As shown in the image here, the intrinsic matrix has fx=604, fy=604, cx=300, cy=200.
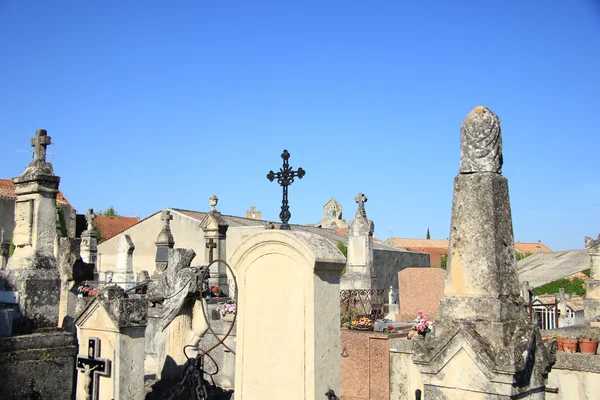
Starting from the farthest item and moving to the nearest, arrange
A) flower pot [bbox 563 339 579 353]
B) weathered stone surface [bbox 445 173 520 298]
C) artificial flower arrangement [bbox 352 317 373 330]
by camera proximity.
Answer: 1. artificial flower arrangement [bbox 352 317 373 330]
2. flower pot [bbox 563 339 579 353]
3. weathered stone surface [bbox 445 173 520 298]

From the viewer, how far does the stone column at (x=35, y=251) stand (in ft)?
22.9

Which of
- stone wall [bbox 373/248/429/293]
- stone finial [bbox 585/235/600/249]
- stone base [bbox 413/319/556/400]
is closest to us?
stone base [bbox 413/319/556/400]

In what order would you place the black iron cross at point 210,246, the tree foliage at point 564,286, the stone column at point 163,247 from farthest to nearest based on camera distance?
the tree foliage at point 564,286 < the stone column at point 163,247 < the black iron cross at point 210,246

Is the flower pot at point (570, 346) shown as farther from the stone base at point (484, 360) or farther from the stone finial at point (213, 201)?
the stone finial at point (213, 201)

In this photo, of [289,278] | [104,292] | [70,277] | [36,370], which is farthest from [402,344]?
[70,277]

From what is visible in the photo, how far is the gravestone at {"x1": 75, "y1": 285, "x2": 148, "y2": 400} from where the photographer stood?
7320 mm

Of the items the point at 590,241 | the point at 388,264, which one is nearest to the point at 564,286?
the point at 388,264

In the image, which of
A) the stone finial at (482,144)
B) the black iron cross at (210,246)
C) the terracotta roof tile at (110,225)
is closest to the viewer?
the stone finial at (482,144)

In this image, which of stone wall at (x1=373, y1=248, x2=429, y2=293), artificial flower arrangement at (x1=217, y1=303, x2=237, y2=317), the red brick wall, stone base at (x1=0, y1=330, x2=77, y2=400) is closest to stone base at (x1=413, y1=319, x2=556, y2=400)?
stone base at (x1=0, y1=330, x2=77, y2=400)

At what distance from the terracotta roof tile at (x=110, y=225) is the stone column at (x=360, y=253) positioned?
1376 inches

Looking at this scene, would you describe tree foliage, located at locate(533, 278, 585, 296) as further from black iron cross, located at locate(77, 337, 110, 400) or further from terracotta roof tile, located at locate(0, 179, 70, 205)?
terracotta roof tile, located at locate(0, 179, 70, 205)

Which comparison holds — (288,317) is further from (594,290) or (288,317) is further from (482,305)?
(594,290)

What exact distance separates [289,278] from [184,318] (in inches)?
173

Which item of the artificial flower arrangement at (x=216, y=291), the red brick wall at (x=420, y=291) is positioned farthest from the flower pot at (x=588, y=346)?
the artificial flower arrangement at (x=216, y=291)
